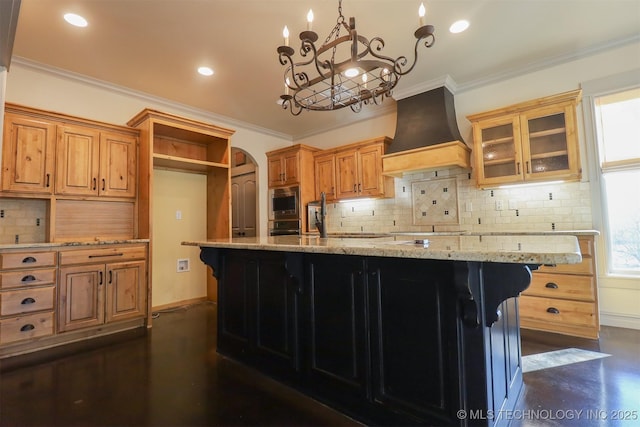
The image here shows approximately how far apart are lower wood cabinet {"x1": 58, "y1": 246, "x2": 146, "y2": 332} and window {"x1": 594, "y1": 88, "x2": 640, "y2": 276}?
5028 mm

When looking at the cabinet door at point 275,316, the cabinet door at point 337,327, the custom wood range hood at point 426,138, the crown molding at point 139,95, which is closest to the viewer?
the cabinet door at point 337,327

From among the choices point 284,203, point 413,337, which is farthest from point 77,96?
point 413,337

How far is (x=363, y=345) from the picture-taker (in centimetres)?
166

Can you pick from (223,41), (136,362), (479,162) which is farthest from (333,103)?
(136,362)

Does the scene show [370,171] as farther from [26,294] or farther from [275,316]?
[26,294]

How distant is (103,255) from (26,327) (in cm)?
81

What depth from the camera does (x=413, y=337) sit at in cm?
148

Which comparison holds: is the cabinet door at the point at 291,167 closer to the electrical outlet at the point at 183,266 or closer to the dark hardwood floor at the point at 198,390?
the electrical outlet at the point at 183,266

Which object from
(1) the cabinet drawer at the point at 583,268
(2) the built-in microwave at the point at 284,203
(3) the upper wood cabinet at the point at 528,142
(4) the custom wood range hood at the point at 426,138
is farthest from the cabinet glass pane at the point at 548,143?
(2) the built-in microwave at the point at 284,203

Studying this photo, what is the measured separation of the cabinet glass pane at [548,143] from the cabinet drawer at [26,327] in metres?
5.01

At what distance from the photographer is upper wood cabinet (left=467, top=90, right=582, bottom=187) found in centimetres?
312

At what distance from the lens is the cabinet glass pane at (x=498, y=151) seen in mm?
3436

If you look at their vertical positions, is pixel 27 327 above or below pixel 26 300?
below

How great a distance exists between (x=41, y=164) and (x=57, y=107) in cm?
78
